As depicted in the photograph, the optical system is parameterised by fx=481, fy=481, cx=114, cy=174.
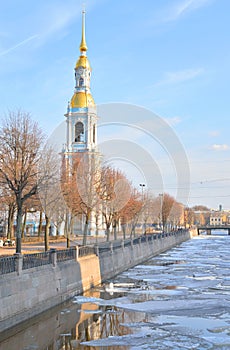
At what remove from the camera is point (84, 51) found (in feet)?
253

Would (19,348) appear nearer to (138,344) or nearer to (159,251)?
(138,344)

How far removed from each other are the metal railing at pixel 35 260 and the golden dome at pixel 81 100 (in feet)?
171

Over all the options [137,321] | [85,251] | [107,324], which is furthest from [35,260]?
[85,251]

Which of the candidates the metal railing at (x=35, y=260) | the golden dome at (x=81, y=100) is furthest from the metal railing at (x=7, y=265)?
the golden dome at (x=81, y=100)

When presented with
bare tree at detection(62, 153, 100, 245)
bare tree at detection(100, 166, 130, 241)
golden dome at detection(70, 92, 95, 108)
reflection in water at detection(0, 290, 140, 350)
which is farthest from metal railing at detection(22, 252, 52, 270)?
golden dome at detection(70, 92, 95, 108)

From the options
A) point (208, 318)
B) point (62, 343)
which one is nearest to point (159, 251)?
point (208, 318)

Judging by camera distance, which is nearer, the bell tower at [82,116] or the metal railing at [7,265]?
the metal railing at [7,265]

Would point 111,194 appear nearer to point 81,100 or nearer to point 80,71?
point 81,100

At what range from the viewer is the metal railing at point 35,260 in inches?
822

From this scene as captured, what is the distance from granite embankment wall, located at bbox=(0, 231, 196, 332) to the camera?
1822 cm

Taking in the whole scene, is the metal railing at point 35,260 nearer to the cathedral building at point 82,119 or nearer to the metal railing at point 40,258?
the metal railing at point 40,258

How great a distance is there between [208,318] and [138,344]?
513 centimetres

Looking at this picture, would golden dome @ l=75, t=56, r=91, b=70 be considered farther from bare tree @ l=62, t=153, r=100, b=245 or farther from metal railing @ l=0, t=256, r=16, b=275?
metal railing @ l=0, t=256, r=16, b=275

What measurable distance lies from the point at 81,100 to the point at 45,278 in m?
54.5
